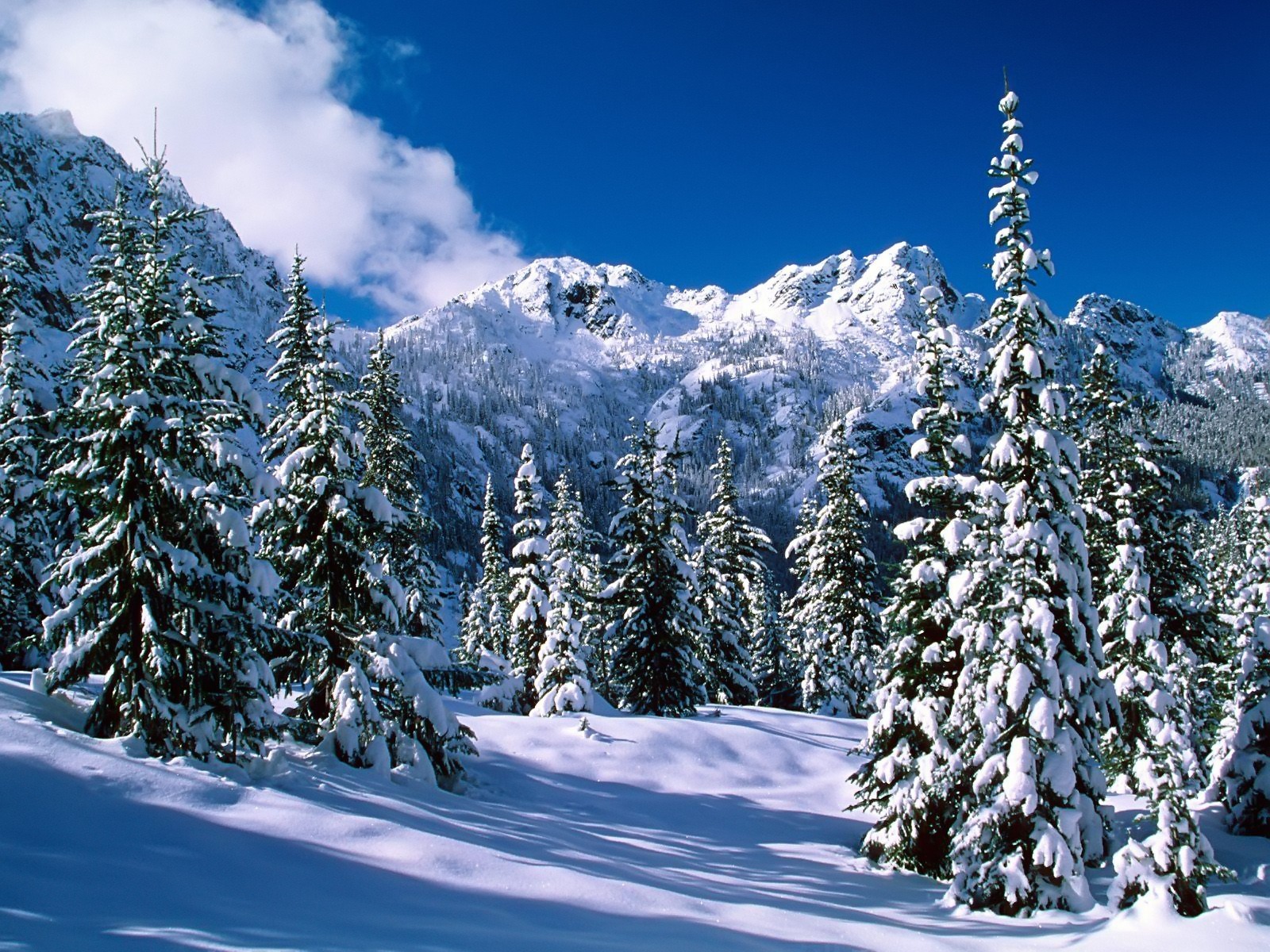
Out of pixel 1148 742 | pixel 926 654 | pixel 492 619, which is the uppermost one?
pixel 926 654

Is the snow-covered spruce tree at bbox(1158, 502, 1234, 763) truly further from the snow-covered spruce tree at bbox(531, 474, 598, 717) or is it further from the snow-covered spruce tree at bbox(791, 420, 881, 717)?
the snow-covered spruce tree at bbox(531, 474, 598, 717)

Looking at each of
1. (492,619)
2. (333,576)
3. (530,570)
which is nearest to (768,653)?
(492,619)

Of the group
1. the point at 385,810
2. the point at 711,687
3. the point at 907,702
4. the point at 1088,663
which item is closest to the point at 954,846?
the point at 907,702

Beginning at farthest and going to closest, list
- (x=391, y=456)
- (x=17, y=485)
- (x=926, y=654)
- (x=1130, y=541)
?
(x=391, y=456) < (x=17, y=485) < (x=1130, y=541) < (x=926, y=654)

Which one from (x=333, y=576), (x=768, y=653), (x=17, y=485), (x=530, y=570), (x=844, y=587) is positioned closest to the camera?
(x=333, y=576)

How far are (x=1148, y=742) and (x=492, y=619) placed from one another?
4616 cm

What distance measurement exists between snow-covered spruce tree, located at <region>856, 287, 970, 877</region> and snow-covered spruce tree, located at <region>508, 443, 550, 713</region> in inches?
574

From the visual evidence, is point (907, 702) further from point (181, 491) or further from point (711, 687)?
point (711, 687)

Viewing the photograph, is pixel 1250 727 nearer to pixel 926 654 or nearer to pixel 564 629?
pixel 926 654

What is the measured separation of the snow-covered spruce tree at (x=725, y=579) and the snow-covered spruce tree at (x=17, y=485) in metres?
25.4

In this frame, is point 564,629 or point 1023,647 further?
point 564,629

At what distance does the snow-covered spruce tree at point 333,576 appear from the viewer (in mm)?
14633

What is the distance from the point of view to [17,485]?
64.3 feet

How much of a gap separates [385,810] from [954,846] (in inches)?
410
